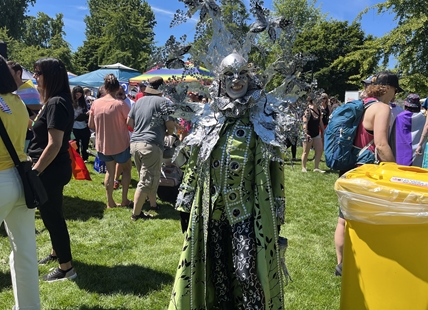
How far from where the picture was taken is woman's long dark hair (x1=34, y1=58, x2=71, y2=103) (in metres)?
2.74

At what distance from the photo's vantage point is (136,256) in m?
3.68

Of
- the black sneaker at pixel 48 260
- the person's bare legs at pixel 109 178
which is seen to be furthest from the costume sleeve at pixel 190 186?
the person's bare legs at pixel 109 178

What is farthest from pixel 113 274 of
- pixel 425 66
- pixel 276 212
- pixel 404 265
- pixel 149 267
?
pixel 425 66

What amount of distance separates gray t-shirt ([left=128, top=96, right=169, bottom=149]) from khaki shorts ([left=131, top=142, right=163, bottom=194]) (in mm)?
67

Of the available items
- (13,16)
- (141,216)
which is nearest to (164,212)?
(141,216)

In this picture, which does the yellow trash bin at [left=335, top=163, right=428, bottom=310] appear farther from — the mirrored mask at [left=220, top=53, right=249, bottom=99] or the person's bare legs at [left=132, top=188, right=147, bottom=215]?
the person's bare legs at [left=132, top=188, right=147, bottom=215]

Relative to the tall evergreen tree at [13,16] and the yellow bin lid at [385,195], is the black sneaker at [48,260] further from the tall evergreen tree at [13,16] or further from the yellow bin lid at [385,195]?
the tall evergreen tree at [13,16]

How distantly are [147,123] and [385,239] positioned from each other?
3047 mm

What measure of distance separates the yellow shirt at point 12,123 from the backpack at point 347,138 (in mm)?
2371

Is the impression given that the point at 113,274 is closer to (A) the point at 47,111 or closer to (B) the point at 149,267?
(B) the point at 149,267

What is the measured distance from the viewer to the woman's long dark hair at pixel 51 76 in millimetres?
2742

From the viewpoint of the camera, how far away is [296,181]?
7.22 m

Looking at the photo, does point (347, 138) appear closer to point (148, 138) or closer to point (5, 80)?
point (148, 138)

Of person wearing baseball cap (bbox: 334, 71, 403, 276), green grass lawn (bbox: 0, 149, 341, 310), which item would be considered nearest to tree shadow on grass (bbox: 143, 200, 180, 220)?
green grass lawn (bbox: 0, 149, 341, 310)
